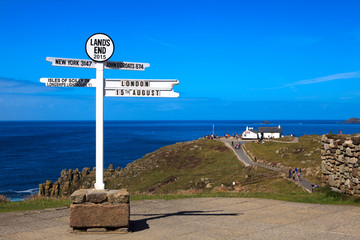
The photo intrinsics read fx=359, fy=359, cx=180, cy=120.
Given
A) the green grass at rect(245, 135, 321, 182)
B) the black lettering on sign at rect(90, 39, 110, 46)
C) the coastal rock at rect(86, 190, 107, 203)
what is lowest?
the green grass at rect(245, 135, 321, 182)

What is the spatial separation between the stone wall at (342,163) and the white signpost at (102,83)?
6.77 meters

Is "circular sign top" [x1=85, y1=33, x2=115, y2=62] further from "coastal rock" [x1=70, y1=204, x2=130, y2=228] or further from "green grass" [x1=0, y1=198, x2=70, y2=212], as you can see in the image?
"green grass" [x1=0, y1=198, x2=70, y2=212]

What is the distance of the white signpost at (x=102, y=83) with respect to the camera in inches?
311

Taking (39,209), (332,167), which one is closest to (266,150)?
(332,167)

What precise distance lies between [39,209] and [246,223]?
610 cm

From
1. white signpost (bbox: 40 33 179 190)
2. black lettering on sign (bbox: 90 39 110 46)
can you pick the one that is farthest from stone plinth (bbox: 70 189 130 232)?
black lettering on sign (bbox: 90 39 110 46)

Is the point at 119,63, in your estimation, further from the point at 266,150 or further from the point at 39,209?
the point at 266,150

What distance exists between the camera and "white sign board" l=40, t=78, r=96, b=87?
819 cm

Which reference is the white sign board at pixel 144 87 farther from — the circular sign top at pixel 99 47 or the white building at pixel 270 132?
the white building at pixel 270 132

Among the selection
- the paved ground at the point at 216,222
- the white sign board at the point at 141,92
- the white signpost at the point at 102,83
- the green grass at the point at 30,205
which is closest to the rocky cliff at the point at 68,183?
the green grass at the point at 30,205

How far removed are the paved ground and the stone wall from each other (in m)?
1.86

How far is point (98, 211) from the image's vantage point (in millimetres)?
7430

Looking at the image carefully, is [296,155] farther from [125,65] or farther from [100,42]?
[100,42]

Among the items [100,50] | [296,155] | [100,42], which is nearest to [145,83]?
[100,50]
